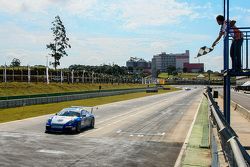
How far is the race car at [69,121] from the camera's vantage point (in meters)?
22.2

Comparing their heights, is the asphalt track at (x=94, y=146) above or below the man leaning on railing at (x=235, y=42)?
below

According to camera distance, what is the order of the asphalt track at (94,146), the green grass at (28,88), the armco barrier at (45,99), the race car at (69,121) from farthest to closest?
the green grass at (28,88) < the armco barrier at (45,99) < the race car at (69,121) < the asphalt track at (94,146)

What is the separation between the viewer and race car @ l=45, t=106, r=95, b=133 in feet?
72.8

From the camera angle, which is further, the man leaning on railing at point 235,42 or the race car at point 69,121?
the race car at point 69,121

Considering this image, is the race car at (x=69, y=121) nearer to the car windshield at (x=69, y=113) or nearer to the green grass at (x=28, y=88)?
the car windshield at (x=69, y=113)

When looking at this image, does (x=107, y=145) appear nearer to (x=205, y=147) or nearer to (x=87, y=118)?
(x=205, y=147)

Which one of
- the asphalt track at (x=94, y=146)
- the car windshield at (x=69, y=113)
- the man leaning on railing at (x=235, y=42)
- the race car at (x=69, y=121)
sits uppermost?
the man leaning on railing at (x=235, y=42)

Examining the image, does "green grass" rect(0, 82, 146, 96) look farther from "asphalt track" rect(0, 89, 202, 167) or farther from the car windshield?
the car windshield

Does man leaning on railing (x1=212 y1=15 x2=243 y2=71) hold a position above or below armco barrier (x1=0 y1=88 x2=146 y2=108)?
above

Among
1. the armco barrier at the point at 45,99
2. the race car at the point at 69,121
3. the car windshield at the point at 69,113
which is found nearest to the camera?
the race car at the point at 69,121

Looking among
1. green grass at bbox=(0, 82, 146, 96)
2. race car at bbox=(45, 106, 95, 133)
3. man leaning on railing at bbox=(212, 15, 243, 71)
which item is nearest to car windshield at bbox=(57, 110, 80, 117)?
race car at bbox=(45, 106, 95, 133)

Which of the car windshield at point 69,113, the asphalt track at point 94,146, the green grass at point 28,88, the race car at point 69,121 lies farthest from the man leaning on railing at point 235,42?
the green grass at point 28,88

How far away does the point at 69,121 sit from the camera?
22.3 meters

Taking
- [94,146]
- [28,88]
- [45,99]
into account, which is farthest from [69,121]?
[28,88]
